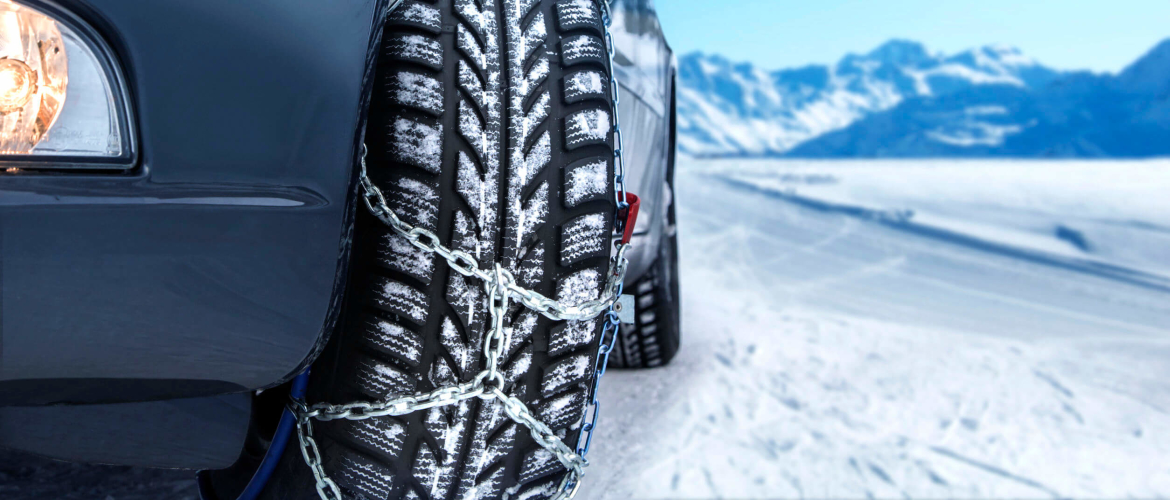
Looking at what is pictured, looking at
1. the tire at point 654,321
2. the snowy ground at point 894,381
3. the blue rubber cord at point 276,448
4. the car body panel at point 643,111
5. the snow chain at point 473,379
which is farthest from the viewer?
the tire at point 654,321

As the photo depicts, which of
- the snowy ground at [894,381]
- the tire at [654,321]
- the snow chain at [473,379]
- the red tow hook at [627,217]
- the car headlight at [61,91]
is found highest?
the car headlight at [61,91]

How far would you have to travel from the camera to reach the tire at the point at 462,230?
98 cm

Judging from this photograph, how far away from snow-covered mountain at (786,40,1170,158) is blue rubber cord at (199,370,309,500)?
7022 centimetres

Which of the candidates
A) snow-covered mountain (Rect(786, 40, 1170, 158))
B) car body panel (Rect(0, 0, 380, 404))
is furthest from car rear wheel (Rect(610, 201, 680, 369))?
snow-covered mountain (Rect(786, 40, 1170, 158))

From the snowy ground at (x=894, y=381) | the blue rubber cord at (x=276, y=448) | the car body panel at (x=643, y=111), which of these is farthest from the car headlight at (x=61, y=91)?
the car body panel at (x=643, y=111)

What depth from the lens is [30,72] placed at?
0.78 meters

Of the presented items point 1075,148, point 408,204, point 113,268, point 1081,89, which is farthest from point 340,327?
point 1081,89

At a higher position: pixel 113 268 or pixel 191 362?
pixel 113 268

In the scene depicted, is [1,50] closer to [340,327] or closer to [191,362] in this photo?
[191,362]

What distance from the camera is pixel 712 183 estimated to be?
12.1 m

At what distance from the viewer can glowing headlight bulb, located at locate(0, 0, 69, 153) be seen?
765 mm

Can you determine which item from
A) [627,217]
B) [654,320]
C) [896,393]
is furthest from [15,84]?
[896,393]

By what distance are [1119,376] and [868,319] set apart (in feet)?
3.34

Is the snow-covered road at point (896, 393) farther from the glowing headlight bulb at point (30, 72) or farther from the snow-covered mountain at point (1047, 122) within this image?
Result: the snow-covered mountain at point (1047, 122)
